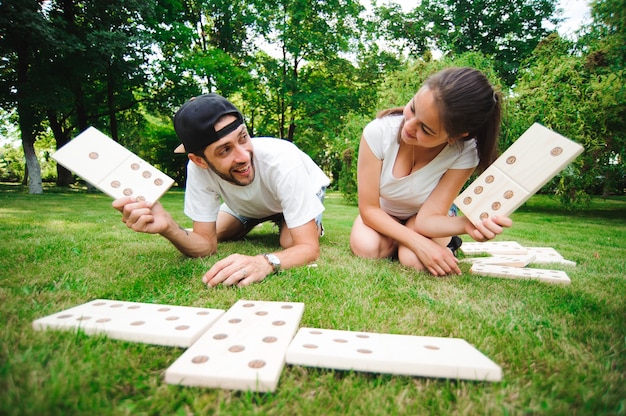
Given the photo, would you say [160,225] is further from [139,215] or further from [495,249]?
[495,249]

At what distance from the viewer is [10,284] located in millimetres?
2121

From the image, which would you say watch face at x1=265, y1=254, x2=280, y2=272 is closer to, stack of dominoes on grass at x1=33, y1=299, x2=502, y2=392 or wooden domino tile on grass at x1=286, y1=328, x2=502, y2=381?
stack of dominoes on grass at x1=33, y1=299, x2=502, y2=392

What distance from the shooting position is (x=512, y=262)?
3.30 metres

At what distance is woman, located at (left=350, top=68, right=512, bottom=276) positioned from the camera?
2281mm

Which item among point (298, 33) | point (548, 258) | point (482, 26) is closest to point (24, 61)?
point (298, 33)

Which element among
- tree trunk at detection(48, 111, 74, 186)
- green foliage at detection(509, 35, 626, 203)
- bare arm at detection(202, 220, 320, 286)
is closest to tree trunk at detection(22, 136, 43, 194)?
tree trunk at detection(48, 111, 74, 186)

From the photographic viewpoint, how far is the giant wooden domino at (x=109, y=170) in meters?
2.35

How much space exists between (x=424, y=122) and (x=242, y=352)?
188 cm

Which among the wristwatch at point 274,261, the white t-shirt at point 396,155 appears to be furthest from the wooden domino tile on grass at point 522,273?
the wristwatch at point 274,261

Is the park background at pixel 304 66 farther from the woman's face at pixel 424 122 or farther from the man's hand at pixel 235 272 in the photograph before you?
the man's hand at pixel 235 272

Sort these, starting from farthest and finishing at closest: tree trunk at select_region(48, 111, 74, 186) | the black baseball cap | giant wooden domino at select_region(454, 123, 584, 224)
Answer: tree trunk at select_region(48, 111, 74, 186)
the black baseball cap
giant wooden domino at select_region(454, 123, 584, 224)

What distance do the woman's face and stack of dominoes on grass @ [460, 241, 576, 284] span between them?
1.27 meters

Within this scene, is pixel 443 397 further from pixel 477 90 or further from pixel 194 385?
pixel 477 90

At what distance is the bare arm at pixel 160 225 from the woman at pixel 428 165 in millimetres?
1557
